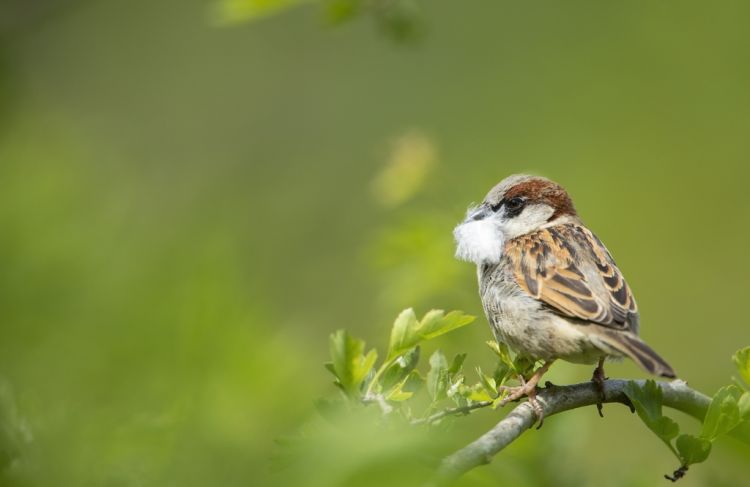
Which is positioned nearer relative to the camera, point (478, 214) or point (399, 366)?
point (399, 366)

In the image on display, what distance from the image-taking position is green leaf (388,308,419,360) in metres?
1.85

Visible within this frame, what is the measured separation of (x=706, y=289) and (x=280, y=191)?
318 centimetres

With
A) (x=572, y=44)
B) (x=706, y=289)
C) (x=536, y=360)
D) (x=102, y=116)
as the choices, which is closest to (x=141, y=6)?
(x=102, y=116)

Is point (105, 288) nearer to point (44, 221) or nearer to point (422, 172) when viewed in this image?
point (44, 221)

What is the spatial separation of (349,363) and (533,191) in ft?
5.96

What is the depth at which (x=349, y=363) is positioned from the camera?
1763 millimetres

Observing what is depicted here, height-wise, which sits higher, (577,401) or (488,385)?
(488,385)

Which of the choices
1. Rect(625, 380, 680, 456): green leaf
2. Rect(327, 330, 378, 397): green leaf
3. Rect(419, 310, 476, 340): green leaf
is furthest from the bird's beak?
Rect(327, 330, 378, 397): green leaf

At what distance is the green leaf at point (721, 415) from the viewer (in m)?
2.00

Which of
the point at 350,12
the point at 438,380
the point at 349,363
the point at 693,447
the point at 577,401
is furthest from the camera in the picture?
the point at 350,12

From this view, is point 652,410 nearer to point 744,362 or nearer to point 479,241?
point 744,362

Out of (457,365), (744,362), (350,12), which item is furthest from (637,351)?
(350,12)

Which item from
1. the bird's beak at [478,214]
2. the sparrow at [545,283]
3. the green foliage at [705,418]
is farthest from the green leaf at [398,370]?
the bird's beak at [478,214]

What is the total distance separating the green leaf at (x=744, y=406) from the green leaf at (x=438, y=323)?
631 mm
